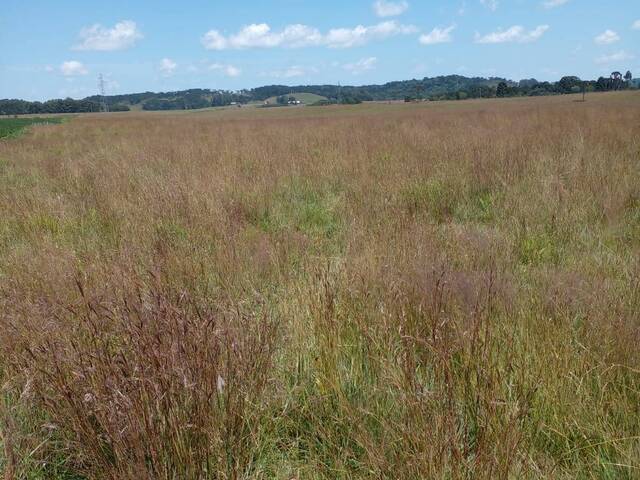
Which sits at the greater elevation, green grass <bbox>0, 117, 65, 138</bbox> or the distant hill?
the distant hill

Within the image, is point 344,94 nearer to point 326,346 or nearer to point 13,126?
point 13,126

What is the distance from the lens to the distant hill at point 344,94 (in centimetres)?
8494

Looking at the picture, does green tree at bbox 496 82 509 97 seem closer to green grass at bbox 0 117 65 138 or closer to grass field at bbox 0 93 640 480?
green grass at bbox 0 117 65 138

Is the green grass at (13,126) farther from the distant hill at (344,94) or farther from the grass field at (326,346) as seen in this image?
the distant hill at (344,94)

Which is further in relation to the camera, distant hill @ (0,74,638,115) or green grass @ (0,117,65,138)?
distant hill @ (0,74,638,115)

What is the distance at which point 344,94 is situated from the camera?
14775 cm

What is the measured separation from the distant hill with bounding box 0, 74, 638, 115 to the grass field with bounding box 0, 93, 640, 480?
284ft

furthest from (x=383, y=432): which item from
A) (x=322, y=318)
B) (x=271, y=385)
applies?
(x=322, y=318)

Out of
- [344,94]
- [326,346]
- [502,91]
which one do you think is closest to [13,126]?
[326,346]

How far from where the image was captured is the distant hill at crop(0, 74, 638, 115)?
84.9m

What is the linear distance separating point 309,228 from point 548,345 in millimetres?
3279

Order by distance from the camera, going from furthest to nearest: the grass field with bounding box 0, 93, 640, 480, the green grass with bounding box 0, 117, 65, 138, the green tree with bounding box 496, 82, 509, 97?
the green tree with bounding box 496, 82, 509, 97, the green grass with bounding box 0, 117, 65, 138, the grass field with bounding box 0, 93, 640, 480

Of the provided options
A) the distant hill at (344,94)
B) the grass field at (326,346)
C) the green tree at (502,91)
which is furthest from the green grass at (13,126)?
the green tree at (502,91)

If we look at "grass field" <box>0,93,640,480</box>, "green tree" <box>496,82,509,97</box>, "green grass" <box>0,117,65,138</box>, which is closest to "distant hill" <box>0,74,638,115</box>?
"green tree" <box>496,82,509,97</box>
